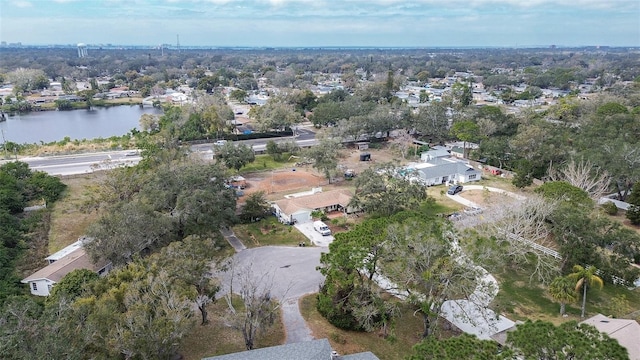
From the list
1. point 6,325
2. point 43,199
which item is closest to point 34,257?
point 43,199

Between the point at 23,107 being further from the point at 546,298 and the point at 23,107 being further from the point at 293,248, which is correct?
the point at 546,298

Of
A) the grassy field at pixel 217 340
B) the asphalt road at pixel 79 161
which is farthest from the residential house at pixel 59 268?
the asphalt road at pixel 79 161

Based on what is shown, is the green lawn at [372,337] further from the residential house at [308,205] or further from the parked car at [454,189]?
the parked car at [454,189]

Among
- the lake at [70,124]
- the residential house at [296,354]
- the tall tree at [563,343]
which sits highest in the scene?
the tall tree at [563,343]

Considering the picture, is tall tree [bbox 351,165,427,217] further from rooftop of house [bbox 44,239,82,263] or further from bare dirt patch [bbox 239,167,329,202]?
rooftop of house [bbox 44,239,82,263]

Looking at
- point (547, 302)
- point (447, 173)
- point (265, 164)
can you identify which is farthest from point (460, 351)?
point (265, 164)

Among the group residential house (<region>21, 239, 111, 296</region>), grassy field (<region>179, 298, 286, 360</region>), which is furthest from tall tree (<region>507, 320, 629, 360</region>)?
residential house (<region>21, 239, 111, 296</region>)
